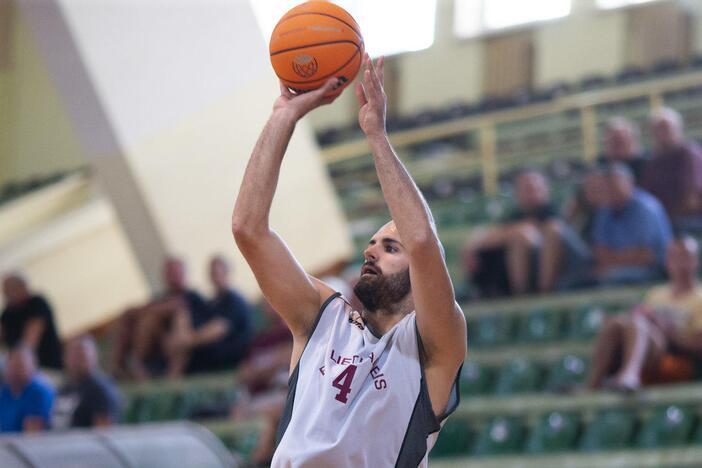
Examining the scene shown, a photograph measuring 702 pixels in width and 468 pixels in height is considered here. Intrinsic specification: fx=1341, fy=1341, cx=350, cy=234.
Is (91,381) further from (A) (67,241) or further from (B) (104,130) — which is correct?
(A) (67,241)

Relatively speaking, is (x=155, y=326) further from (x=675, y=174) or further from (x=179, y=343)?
(x=675, y=174)

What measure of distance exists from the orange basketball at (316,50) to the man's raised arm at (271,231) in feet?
0.17

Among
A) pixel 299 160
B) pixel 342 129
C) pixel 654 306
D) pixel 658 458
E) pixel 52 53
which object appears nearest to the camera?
pixel 658 458

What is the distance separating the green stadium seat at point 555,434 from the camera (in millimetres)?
6508

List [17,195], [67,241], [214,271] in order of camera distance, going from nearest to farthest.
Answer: [214,271], [67,241], [17,195]

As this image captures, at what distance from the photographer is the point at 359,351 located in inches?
122

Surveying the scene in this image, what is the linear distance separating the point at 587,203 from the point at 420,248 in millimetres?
5282

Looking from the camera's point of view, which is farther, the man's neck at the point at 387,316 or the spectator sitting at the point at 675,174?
the spectator sitting at the point at 675,174

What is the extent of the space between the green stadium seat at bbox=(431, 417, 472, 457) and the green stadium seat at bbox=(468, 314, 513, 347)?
1173 millimetres

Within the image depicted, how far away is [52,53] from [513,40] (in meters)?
A: 6.79

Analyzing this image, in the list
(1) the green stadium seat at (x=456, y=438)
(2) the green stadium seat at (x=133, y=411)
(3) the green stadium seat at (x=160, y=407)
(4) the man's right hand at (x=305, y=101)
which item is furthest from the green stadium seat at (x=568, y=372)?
(4) the man's right hand at (x=305, y=101)

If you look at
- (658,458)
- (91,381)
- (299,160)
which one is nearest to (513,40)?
(299,160)

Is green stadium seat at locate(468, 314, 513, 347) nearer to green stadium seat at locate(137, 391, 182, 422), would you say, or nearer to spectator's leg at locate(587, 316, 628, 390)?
spectator's leg at locate(587, 316, 628, 390)

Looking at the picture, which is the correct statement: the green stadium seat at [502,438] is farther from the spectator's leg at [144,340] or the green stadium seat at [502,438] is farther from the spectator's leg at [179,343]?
the spectator's leg at [144,340]
